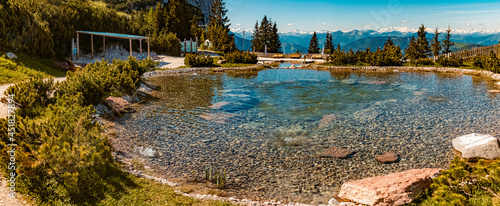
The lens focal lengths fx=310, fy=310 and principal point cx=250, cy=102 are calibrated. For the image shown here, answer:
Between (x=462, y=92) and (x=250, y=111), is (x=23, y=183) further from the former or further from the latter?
(x=462, y=92)

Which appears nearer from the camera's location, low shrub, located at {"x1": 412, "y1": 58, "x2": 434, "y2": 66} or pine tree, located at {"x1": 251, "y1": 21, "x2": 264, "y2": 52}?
low shrub, located at {"x1": 412, "y1": 58, "x2": 434, "y2": 66}

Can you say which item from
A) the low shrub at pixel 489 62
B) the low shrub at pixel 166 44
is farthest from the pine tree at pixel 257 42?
the low shrub at pixel 489 62

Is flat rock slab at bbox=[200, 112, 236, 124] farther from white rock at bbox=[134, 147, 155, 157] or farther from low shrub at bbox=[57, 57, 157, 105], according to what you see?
low shrub at bbox=[57, 57, 157, 105]

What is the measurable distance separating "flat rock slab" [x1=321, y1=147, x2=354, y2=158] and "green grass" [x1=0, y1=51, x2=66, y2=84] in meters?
17.9

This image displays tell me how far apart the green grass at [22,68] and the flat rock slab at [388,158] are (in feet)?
64.2

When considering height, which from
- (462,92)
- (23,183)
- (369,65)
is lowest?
(23,183)

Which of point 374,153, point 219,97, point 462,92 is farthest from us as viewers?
point 462,92

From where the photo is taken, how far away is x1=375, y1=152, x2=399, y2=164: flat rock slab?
9.80 metres

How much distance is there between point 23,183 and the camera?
6.58 metres

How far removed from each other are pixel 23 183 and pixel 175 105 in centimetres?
1111

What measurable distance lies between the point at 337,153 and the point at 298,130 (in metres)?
2.91

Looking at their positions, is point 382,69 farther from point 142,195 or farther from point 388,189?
point 142,195

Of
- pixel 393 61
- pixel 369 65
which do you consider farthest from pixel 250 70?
pixel 393 61

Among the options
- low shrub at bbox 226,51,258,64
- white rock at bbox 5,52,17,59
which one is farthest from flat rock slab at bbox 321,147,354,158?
low shrub at bbox 226,51,258,64
